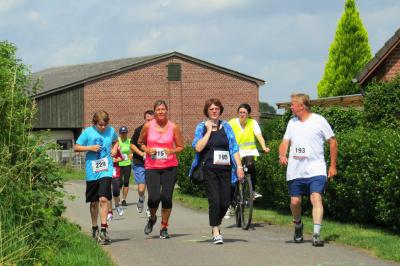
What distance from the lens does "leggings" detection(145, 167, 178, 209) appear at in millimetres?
10609

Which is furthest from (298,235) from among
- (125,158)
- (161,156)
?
(125,158)

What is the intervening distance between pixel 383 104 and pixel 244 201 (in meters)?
7.41

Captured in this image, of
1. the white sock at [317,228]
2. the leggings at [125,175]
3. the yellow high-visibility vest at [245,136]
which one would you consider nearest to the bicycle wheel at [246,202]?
the yellow high-visibility vest at [245,136]

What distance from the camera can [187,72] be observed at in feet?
195

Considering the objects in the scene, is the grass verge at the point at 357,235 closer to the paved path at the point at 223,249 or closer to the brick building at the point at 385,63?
the paved path at the point at 223,249

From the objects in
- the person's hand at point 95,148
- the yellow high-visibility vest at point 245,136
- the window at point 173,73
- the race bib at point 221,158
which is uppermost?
the window at point 173,73

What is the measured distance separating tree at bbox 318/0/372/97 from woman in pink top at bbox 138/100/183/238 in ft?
137

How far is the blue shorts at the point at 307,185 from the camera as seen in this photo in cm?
982

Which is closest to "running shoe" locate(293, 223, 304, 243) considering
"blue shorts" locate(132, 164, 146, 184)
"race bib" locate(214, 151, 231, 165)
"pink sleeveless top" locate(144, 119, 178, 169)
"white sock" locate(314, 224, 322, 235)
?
"white sock" locate(314, 224, 322, 235)

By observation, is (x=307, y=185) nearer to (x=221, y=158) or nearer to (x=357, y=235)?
(x=357, y=235)

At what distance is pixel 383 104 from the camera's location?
60.5 feet

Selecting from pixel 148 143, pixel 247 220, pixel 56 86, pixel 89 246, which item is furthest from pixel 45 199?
pixel 56 86

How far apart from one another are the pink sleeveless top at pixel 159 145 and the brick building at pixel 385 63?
42.3 feet

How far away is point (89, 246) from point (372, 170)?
A: 4.00 m
